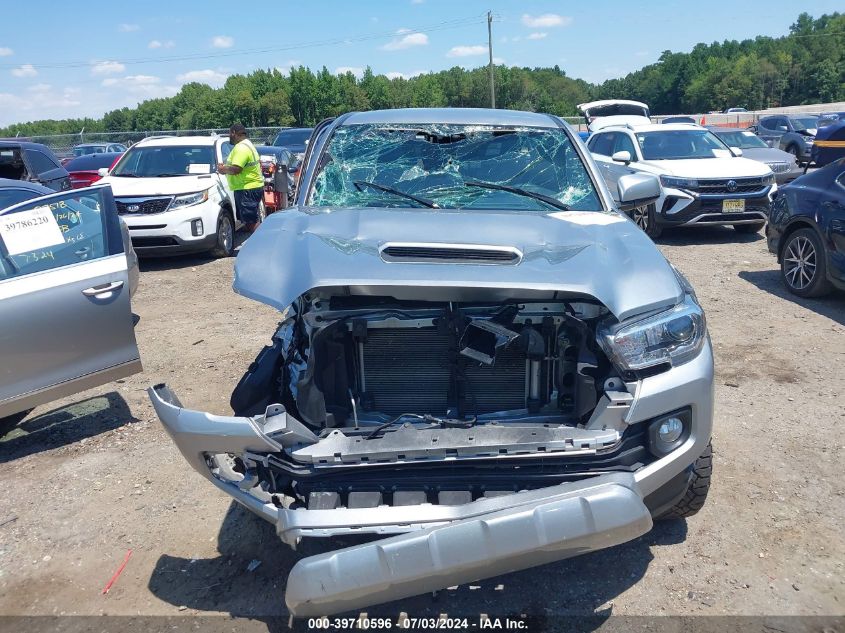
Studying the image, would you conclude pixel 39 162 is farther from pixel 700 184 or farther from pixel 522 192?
pixel 700 184

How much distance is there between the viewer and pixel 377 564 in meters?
2.26

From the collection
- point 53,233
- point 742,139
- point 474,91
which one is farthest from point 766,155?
point 474,91

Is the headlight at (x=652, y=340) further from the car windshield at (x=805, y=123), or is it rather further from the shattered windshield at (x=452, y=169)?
the car windshield at (x=805, y=123)

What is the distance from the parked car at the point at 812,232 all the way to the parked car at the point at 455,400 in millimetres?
4248

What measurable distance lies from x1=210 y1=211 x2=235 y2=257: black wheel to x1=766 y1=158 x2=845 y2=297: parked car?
7.29 metres

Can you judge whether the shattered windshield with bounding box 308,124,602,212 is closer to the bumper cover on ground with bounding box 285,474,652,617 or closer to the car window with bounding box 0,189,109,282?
the car window with bounding box 0,189,109,282

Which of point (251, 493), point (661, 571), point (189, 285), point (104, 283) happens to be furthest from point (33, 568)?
point (189, 285)

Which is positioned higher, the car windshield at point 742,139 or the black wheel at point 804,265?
the car windshield at point 742,139

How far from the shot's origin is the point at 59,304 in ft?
13.7

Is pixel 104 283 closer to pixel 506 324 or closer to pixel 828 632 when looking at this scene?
pixel 506 324

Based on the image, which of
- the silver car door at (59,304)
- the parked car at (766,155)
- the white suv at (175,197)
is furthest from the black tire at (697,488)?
the parked car at (766,155)

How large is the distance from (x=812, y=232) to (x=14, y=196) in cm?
727

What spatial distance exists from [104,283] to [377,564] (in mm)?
3000

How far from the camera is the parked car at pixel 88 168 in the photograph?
12562 mm
